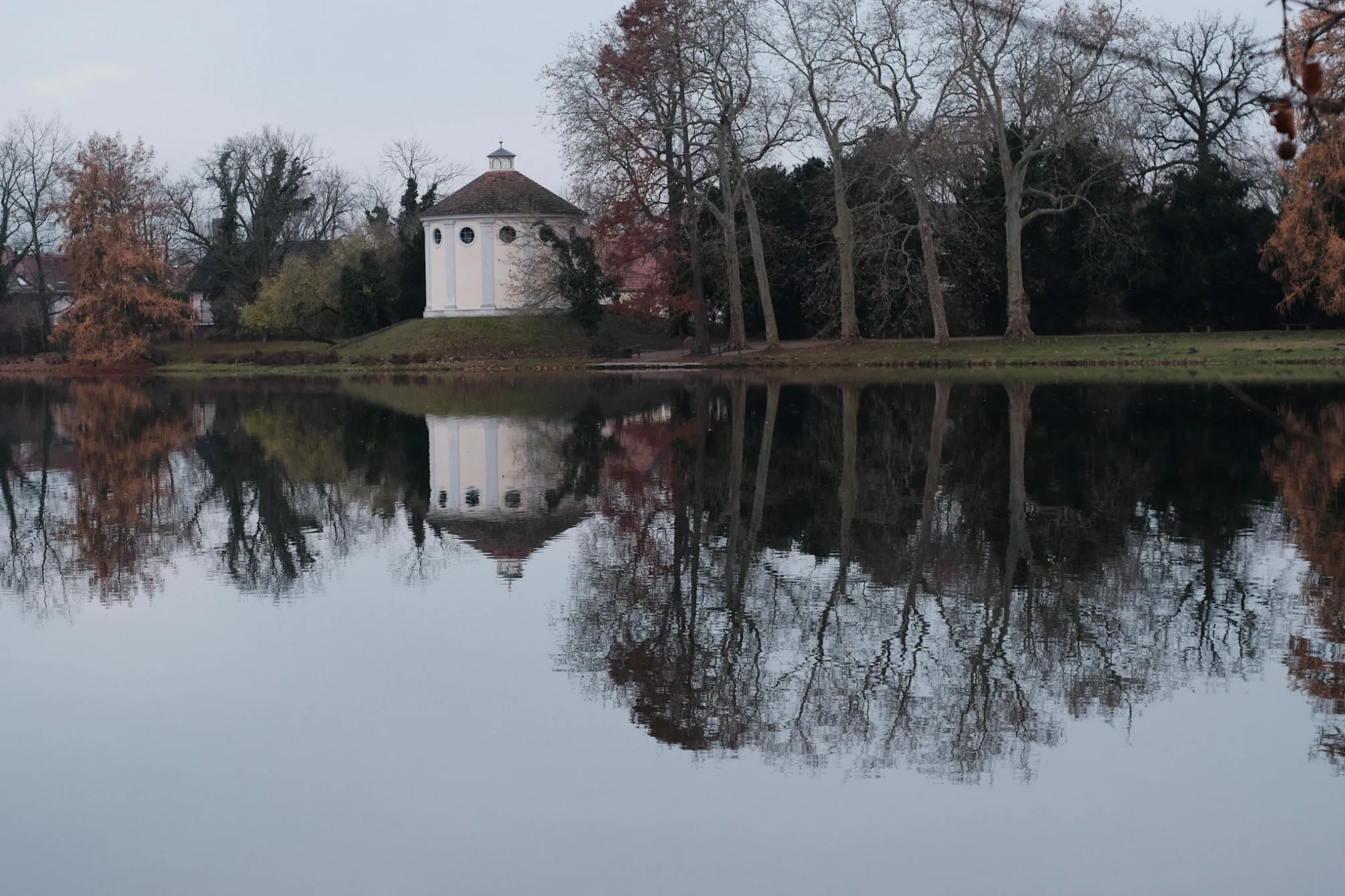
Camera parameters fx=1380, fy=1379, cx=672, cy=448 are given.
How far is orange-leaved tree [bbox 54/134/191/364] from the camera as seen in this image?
61750 mm

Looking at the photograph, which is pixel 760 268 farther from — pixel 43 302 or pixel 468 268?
pixel 43 302

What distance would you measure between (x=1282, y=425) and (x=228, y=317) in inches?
2469

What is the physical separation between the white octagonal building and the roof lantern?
187cm

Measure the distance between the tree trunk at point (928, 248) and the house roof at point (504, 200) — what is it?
19.8m

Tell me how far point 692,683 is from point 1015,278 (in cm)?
3906

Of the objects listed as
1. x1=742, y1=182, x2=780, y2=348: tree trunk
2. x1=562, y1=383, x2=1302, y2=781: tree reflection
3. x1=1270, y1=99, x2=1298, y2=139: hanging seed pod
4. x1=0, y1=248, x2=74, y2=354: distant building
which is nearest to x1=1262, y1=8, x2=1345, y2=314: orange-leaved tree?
x1=742, y1=182, x2=780, y2=348: tree trunk

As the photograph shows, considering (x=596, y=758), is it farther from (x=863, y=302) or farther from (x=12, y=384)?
(x=12, y=384)

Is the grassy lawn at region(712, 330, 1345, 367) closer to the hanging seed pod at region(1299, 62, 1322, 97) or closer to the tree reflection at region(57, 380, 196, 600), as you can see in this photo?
the tree reflection at region(57, 380, 196, 600)

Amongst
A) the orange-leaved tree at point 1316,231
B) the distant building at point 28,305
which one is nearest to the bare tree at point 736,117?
the orange-leaved tree at point 1316,231

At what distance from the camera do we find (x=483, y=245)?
62406mm

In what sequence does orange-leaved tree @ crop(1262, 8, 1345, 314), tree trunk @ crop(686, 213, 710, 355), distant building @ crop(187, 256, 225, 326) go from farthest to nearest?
distant building @ crop(187, 256, 225, 326) → tree trunk @ crop(686, 213, 710, 355) → orange-leaved tree @ crop(1262, 8, 1345, 314)

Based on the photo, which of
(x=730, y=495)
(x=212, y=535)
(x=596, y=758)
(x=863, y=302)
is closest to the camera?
(x=596, y=758)

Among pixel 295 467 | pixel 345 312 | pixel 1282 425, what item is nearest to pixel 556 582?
pixel 295 467

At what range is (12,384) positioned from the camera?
182 ft
